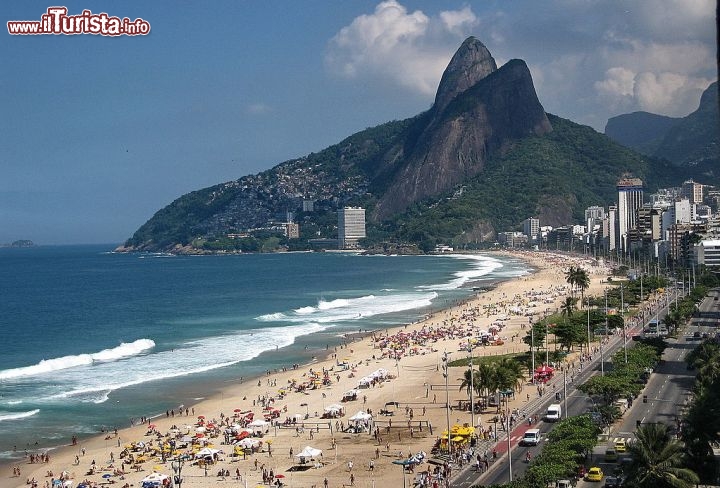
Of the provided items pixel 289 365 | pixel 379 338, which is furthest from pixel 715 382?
pixel 379 338

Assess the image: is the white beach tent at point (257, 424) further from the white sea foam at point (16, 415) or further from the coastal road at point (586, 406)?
the white sea foam at point (16, 415)

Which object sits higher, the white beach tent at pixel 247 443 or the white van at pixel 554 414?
the white van at pixel 554 414

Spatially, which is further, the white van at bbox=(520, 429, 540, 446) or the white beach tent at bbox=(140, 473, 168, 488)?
the white van at bbox=(520, 429, 540, 446)

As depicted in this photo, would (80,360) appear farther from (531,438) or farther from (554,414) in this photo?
(531,438)

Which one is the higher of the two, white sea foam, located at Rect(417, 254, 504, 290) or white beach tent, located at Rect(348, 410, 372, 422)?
white sea foam, located at Rect(417, 254, 504, 290)

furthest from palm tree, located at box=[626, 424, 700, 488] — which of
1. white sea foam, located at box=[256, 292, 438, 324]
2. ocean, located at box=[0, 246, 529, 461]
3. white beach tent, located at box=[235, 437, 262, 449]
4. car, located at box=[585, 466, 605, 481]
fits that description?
white sea foam, located at box=[256, 292, 438, 324]

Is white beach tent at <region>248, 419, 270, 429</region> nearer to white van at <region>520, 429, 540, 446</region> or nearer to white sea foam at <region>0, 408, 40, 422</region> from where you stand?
white sea foam at <region>0, 408, 40, 422</region>

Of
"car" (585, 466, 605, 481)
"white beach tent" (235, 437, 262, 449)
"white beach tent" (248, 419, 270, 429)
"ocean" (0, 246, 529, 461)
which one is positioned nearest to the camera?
"car" (585, 466, 605, 481)

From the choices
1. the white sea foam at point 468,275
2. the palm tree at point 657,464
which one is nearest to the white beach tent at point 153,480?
the palm tree at point 657,464
